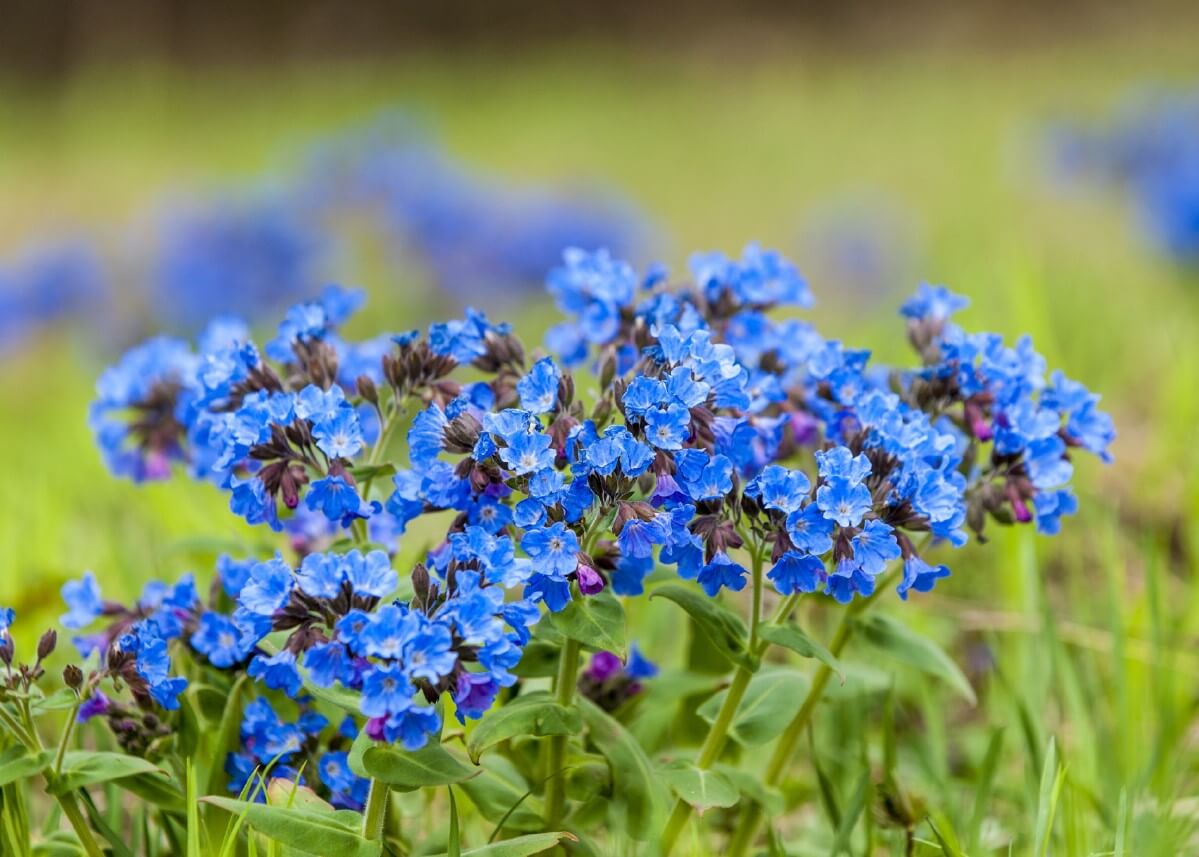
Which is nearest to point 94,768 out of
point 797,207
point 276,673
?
point 276,673

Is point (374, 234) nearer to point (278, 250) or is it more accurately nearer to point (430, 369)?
point (278, 250)

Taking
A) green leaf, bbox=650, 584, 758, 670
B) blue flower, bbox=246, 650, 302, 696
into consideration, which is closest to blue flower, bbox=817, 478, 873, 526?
green leaf, bbox=650, 584, 758, 670

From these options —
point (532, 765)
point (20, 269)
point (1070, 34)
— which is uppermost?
point (1070, 34)

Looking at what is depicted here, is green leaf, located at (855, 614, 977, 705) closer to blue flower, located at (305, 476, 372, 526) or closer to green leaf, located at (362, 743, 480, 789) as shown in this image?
green leaf, located at (362, 743, 480, 789)

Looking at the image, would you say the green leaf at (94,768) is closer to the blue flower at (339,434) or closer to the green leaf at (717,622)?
the blue flower at (339,434)

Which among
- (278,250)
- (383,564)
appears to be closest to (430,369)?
(383,564)

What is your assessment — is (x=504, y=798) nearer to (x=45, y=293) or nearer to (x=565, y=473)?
(x=565, y=473)

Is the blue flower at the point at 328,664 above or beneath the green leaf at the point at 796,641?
beneath

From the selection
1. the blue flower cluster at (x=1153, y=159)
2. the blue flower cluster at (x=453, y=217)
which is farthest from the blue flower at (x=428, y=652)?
the blue flower cluster at (x=453, y=217)
